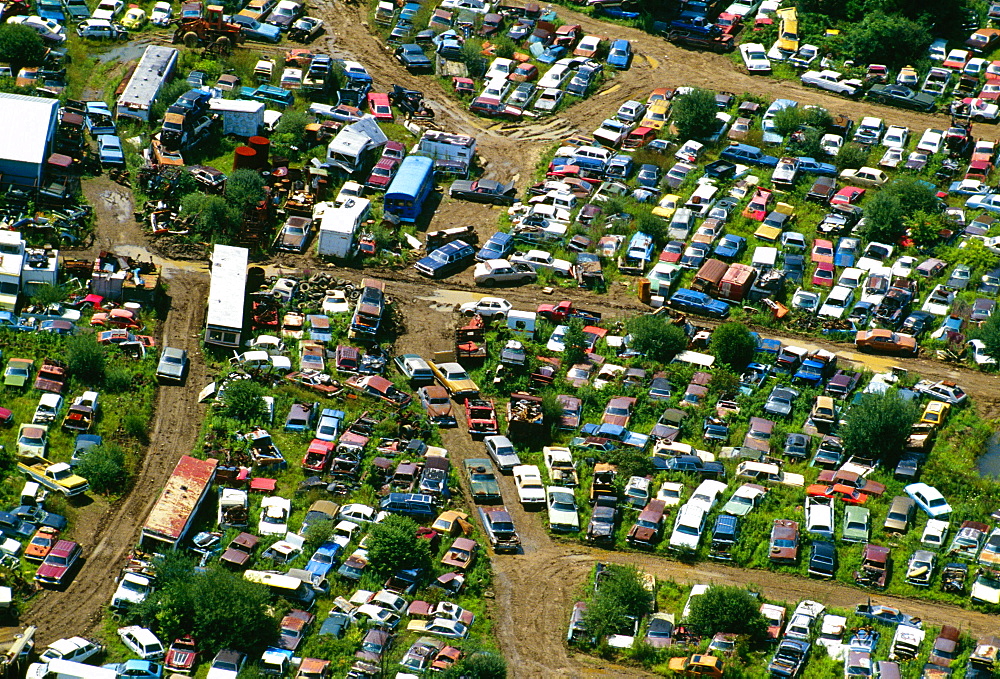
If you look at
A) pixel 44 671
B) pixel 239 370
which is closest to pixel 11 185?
pixel 239 370

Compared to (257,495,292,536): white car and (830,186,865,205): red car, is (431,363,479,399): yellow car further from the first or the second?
(830,186,865,205): red car

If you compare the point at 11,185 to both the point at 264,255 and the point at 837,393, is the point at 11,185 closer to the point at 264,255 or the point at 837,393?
the point at 264,255

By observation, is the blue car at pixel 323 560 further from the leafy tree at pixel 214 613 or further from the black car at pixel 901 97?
the black car at pixel 901 97

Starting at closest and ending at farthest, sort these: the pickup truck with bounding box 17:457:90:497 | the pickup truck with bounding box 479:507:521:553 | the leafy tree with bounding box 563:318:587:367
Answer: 1. the pickup truck with bounding box 479:507:521:553
2. the pickup truck with bounding box 17:457:90:497
3. the leafy tree with bounding box 563:318:587:367

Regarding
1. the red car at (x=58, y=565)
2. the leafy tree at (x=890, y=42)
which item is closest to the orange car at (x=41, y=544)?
the red car at (x=58, y=565)

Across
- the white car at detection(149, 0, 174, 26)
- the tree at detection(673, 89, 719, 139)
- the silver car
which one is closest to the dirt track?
the silver car

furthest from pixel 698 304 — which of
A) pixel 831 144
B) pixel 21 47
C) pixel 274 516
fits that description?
pixel 21 47

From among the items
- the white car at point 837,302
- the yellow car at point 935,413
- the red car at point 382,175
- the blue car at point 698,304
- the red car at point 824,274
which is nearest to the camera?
the yellow car at point 935,413

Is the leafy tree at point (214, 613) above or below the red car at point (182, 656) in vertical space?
above
